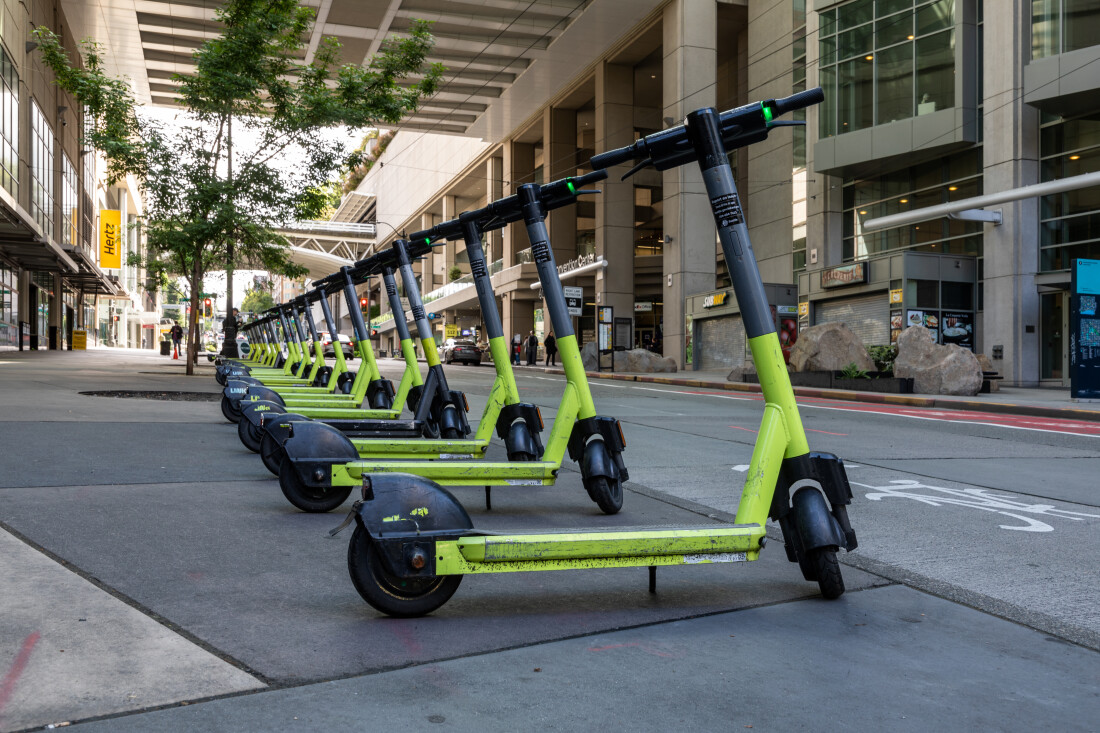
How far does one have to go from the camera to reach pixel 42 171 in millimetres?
36125

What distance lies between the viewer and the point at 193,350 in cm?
2120

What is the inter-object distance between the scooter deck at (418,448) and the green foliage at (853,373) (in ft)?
54.8

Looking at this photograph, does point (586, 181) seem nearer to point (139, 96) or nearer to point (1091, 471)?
point (1091, 471)

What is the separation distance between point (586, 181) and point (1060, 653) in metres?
Answer: 3.37

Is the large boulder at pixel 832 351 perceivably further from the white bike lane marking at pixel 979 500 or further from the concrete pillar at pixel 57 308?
the concrete pillar at pixel 57 308

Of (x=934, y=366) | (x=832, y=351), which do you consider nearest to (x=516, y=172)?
(x=832, y=351)

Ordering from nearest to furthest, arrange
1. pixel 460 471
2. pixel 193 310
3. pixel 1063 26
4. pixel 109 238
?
pixel 460 471
pixel 193 310
pixel 1063 26
pixel 109 238

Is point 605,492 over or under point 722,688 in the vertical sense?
over

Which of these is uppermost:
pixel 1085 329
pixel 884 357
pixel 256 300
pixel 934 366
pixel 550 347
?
pixel 256 300

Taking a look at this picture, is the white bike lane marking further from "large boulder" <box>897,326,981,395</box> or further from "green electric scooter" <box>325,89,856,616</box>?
"large boulder" <box>897,326,981,395</box>

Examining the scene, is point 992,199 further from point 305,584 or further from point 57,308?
point 57,308

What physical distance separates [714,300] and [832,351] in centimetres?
1099

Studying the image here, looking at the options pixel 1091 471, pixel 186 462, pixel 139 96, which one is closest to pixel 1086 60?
pixel 1091 471

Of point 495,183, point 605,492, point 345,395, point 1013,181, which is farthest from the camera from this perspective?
point 495,183
